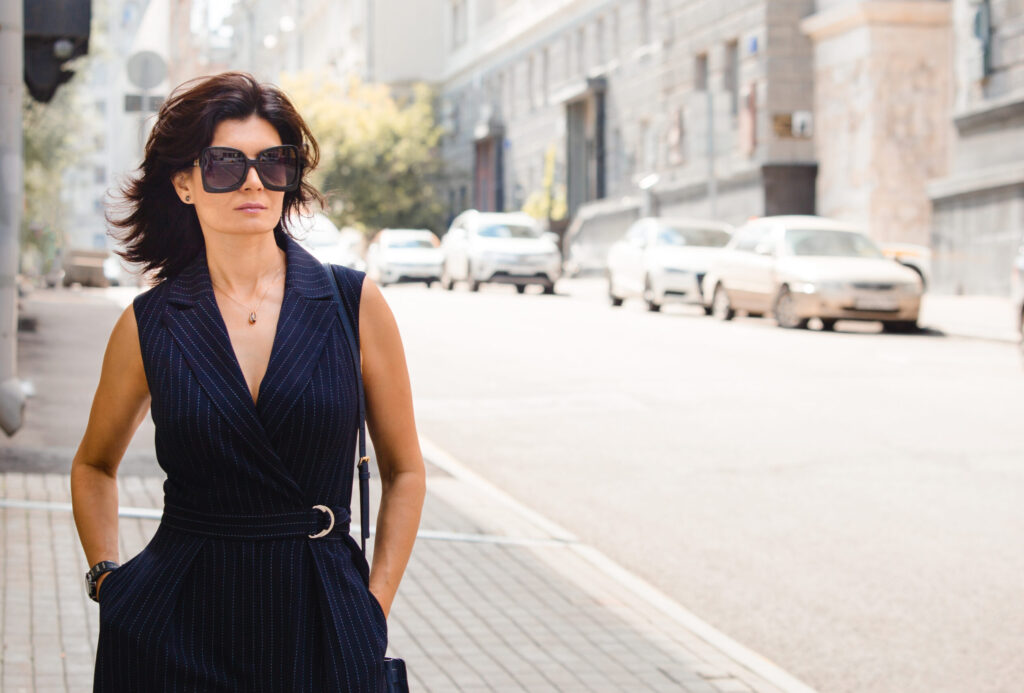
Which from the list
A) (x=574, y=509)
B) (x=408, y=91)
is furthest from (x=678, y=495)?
(x=408, y=91)

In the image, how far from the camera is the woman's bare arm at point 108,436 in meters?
2.82

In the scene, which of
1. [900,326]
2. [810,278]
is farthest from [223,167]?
[900,326]

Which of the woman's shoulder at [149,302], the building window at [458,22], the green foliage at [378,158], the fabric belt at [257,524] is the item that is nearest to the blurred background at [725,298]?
the green foliage at [378,158]

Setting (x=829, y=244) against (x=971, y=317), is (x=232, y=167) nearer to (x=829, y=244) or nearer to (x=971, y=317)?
(x=829, y=244)

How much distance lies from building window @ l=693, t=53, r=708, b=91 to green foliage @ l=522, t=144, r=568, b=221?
41.1ft

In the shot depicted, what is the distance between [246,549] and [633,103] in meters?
48.3

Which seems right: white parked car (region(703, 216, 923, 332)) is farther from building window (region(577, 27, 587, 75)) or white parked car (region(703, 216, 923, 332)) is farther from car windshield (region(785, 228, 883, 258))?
building window (region(577, 27, 587, 75))

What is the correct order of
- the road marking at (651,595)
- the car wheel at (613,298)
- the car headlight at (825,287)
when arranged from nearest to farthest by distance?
1. the road marking at (651,595)
2. the car headlight at (825,287)
3. the car wheel at (613,298)

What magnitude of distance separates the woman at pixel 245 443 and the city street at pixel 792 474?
11.7 ft

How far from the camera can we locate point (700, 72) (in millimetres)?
44875

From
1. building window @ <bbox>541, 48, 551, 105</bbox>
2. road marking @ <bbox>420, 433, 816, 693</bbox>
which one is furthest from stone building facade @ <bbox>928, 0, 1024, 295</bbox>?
building window @ <bbox>541, 48, 551, 105</bbox>

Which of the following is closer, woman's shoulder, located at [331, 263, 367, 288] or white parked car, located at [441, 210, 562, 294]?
woman's shoulder, located at [331, 263, 367, 288]

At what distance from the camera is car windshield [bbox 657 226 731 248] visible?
28062 millimetres

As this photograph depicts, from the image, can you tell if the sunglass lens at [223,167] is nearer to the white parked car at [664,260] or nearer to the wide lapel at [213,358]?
the wide lapel at [213,358]
